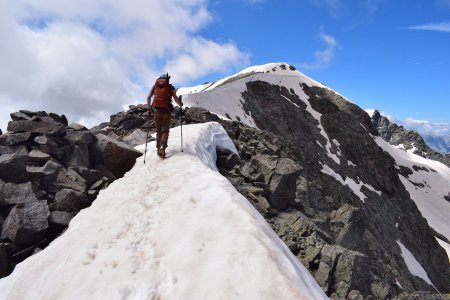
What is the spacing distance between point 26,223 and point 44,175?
2541 millimetres

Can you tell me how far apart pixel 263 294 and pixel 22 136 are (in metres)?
11.5

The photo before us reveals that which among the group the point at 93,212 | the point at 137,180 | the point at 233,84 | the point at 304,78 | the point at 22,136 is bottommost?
the point at 93,212

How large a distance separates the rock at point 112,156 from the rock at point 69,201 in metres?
3.26

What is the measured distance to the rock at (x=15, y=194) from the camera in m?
10.3

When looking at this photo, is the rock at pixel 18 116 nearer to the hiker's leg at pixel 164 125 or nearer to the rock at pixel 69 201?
the rock at pixel 69 201

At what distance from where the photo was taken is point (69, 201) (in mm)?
11219

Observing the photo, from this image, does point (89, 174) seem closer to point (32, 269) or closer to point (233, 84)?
point (32, 269)

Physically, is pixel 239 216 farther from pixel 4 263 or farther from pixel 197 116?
pixel 197 116

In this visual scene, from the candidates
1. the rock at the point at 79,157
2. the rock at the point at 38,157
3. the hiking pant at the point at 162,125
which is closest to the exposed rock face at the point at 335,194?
the hiking pant at the point at 162,125

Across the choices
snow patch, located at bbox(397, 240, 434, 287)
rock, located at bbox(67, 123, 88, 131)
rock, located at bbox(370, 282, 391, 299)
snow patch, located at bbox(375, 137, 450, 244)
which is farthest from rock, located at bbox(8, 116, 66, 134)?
snow patch, located at bbox(375, 137, 450, 244)

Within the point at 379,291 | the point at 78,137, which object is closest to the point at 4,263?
the point at 78,137

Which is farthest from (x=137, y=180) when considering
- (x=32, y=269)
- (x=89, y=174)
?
(x=32, y=269)

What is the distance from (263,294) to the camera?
18.0 feet

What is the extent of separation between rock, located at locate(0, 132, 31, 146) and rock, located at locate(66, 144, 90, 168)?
1.67m
